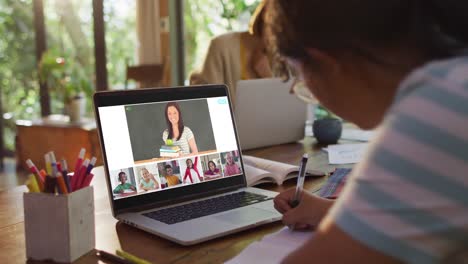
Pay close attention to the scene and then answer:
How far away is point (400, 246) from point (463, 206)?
0.21ft

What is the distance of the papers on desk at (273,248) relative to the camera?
0.84 metres

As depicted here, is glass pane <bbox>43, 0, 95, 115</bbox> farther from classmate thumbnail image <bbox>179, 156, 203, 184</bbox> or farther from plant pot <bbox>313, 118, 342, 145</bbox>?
classmate thumbnail image <bbox>179, 156, 203, 184</bbox>

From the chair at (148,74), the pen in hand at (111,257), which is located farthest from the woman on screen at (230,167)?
the chair at (148,74)

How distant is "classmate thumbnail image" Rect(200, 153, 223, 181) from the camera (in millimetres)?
1182

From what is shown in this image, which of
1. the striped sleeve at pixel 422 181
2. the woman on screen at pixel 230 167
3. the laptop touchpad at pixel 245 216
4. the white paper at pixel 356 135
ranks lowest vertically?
the laptop touchpad at pixel 245 216

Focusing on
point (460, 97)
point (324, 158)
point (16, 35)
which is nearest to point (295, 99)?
point (324, 158)

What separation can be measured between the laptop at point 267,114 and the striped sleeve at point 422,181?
125cm

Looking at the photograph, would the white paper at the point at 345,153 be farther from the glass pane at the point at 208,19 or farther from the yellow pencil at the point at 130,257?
the glass pane at the point at 208,19

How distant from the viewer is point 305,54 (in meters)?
0.59

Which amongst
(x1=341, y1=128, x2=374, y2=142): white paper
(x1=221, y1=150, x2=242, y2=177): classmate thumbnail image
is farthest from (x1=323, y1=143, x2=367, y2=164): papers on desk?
(x1=221, y1=150, x2=242, y2=177): classmate thumbnail image

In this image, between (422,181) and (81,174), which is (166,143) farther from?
(422,181)

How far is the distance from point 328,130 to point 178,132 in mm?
879

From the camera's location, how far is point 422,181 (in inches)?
18.0

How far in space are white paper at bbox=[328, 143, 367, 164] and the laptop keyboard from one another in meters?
0.50
